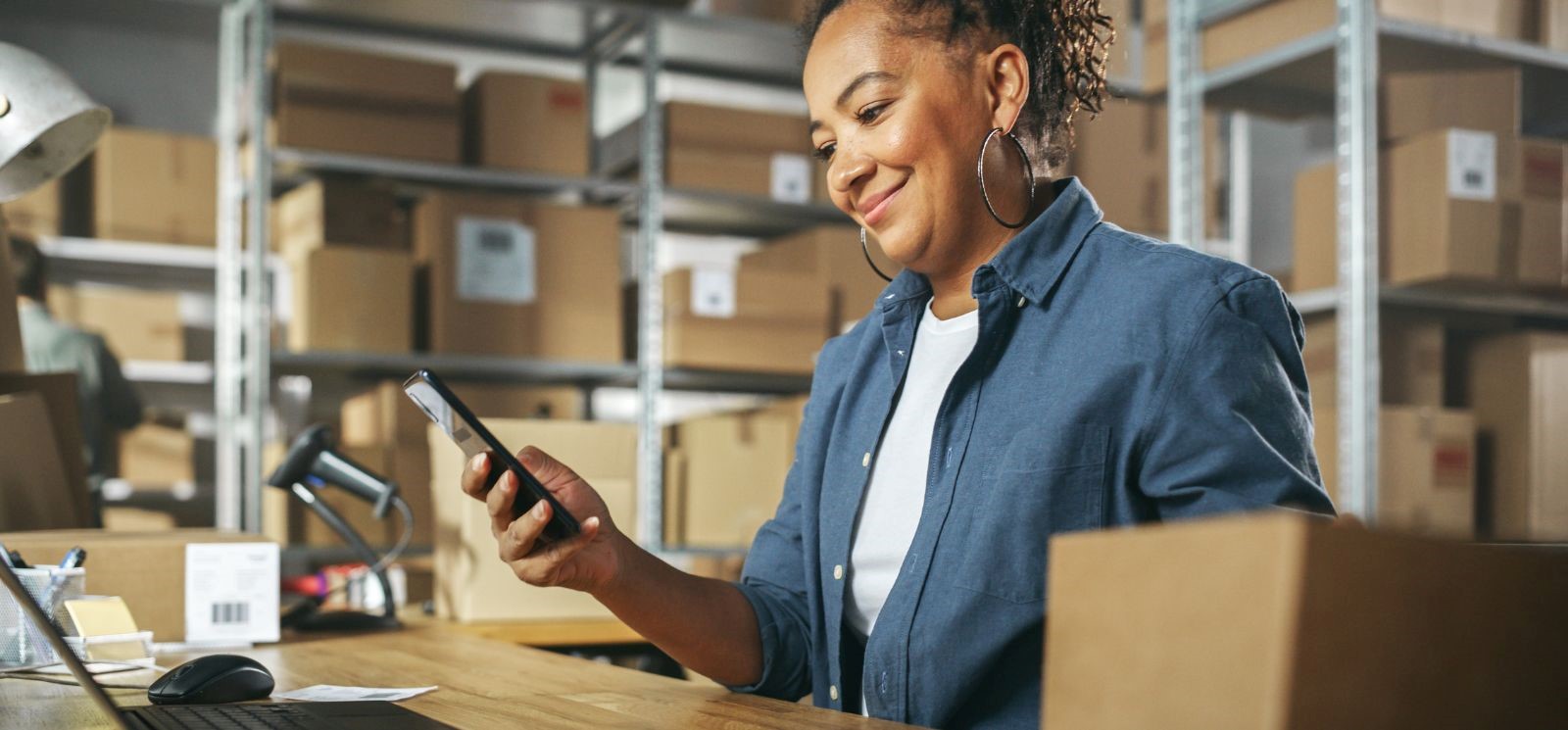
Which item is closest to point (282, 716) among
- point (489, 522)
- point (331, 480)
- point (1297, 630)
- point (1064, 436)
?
point (1064, 436)

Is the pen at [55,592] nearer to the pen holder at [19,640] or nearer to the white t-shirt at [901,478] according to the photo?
the pen holder at [19,640]

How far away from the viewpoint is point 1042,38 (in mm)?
1244

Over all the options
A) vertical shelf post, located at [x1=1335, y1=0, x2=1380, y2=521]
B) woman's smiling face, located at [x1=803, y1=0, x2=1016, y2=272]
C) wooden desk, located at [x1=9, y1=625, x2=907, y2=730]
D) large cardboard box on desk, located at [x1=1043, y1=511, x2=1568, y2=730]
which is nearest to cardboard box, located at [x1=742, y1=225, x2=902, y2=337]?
vertical shelf post, located at [x1=1335, y1=0, x2=1380, y2=521]

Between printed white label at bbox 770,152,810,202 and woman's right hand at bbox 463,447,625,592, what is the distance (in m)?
2.60

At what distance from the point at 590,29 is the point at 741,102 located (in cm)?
67

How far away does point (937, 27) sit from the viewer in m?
1.20

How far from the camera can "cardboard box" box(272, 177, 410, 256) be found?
3.37 meters

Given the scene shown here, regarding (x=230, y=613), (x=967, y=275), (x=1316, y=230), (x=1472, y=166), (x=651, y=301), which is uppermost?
(x=1472, y=166)

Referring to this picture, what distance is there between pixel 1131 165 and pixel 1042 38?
2473 mm

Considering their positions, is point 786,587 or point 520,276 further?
point 520,276

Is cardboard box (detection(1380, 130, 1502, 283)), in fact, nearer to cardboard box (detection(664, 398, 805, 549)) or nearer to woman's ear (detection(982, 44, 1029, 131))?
cardboard box (detection(664, 398, 805, 549))

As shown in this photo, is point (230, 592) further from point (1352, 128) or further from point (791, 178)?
point (791, 178)

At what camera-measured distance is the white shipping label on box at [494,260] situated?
3396mm

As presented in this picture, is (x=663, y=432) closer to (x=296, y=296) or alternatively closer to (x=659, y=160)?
(x=659, y=160)
